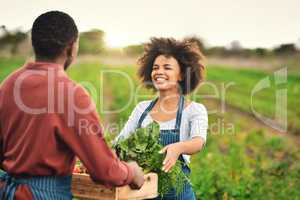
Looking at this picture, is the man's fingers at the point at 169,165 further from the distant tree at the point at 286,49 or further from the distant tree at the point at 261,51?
the distant tree at the point at 261,51

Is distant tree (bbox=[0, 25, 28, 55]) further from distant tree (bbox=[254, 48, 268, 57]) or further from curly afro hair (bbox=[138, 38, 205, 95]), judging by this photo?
curly afro hair (bbox=[138, 38, 205, 95])

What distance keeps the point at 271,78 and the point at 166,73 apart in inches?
836

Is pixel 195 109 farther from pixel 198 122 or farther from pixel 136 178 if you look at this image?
pixel 136 178

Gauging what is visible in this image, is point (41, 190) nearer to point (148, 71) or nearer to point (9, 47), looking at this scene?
point (148, 71)

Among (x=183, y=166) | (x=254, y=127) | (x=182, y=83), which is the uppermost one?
(x=182, y=83)

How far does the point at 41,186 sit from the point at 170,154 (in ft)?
3.40

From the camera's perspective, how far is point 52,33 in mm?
3072

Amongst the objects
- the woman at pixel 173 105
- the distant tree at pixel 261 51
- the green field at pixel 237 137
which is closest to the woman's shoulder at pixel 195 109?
the woman at pixel 173 105

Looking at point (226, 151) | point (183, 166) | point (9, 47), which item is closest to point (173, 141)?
point (183, 166)

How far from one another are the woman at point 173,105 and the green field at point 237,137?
2.04ft

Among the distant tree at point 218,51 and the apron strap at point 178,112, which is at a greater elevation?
the distant tree at point 218,51

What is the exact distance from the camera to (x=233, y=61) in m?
30.5

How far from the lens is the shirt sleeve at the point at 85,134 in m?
3.00

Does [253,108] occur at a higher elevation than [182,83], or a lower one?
lower
